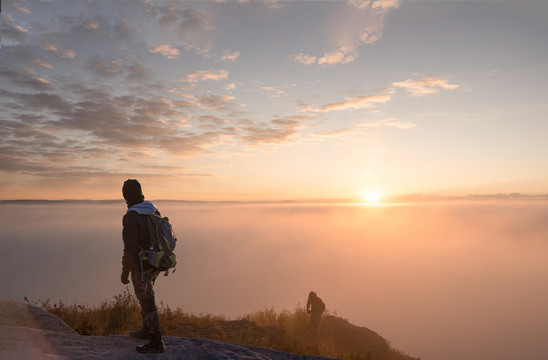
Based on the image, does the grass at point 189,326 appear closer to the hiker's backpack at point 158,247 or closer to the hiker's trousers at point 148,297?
the hiker's trousers at point 148,297

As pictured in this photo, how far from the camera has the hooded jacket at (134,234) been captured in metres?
4.64

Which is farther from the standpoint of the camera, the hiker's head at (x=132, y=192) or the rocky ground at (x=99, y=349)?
the hiker's head at (x=132, y=192)

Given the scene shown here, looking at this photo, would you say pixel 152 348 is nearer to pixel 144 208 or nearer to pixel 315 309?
pixel 144 208

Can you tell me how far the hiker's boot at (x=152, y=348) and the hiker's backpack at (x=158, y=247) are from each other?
3.32ft

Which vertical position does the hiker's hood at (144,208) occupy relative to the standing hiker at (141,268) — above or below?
above

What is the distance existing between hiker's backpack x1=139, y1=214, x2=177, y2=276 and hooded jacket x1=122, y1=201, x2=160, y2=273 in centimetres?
8

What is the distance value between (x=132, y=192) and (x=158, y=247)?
101cm

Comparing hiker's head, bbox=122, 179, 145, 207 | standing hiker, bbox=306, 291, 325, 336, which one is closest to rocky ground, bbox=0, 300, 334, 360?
hiker's head, bbox=122, 179, 145, 207

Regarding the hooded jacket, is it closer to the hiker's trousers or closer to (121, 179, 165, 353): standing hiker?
(121, 179, 165, 353): standing hiker

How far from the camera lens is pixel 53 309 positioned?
897 cm

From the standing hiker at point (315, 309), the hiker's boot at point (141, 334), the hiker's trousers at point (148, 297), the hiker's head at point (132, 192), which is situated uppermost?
the hiker's head at point (132, 192)

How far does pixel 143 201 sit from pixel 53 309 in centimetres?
662

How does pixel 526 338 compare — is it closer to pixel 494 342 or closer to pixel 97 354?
pixel 494 342

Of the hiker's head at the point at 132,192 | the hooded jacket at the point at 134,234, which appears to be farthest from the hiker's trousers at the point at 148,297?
the hiker's head at the point at 132,192
